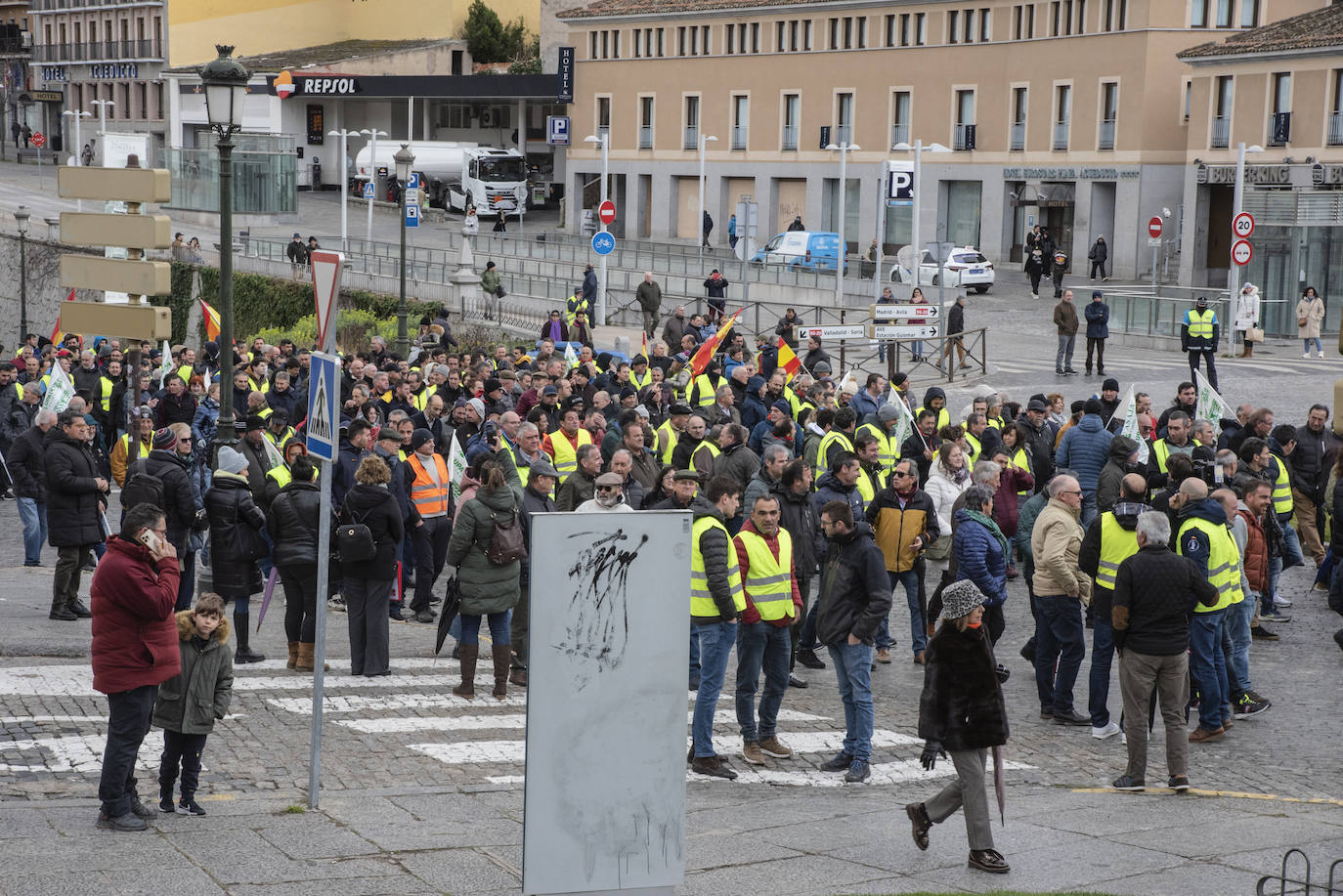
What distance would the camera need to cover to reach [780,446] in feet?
42.3

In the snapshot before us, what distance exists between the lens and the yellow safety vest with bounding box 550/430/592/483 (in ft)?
52.4

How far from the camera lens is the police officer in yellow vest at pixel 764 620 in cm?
1034

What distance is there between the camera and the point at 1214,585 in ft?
37.0

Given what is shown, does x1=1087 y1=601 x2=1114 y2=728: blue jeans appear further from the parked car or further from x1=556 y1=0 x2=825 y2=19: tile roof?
x1=556 y1=0 x2=825 y2=19: tile roof

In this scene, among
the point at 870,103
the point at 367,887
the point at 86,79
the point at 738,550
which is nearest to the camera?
the point at 367,887

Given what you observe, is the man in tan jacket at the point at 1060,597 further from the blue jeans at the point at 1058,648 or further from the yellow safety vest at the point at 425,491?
the yellow safety vest at the point at 425,491

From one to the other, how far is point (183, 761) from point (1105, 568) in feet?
20.2

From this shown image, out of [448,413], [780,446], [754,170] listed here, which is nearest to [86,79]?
[754,170]

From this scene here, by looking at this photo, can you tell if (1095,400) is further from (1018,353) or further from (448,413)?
(1018,353)

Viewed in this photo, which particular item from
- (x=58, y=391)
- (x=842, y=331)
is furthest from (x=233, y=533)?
(x=842, y=331)

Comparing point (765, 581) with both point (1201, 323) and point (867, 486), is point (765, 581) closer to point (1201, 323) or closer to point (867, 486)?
point (867, 486)

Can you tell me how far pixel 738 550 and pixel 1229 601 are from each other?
139 inches

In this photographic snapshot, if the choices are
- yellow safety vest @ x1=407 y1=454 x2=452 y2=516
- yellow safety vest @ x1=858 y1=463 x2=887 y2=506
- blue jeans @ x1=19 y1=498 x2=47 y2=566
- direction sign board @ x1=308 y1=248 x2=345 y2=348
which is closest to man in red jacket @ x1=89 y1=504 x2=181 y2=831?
direction sign board @ x1=308 y1=248 x2=345 y2=348

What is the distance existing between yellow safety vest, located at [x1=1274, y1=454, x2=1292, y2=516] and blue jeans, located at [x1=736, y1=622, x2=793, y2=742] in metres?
6.30
